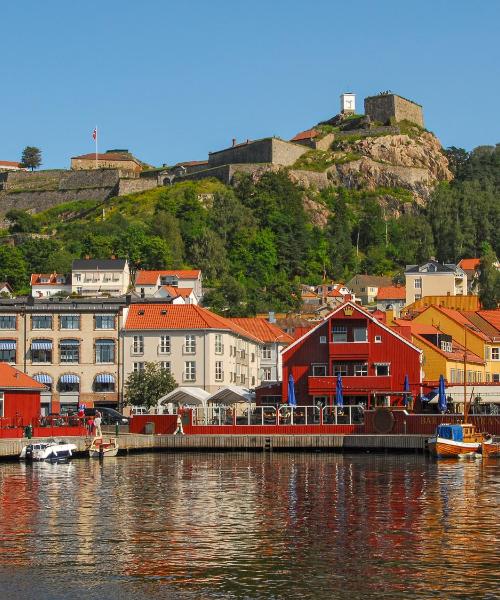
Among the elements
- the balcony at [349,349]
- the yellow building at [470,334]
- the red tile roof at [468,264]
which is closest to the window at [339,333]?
the balcony at [349,349]

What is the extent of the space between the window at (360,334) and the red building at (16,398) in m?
21.8

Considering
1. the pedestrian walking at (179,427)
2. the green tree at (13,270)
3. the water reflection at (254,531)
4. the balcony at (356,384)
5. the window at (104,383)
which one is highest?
the green tree at (13,270)

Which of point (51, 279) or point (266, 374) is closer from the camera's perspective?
point (266, 374)

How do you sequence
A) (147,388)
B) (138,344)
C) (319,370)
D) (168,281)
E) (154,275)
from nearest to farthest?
(319,370)
(147,388)
(138,344)
(154,275)
(168,281)

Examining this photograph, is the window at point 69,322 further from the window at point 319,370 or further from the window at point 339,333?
the window at point 339,333

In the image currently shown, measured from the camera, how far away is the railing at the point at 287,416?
81.2 meters

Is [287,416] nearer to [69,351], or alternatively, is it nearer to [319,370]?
[319,370]

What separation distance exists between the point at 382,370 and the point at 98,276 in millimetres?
75402

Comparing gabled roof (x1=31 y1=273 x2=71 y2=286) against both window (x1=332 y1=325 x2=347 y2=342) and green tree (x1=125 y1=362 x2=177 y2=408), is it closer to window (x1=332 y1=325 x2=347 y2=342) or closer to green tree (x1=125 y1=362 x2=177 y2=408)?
green tree (x1=125 y1=362 x2=177 y2=408)

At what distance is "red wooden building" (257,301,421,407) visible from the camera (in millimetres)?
84812

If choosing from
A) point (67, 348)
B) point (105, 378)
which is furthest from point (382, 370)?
point (67, 348)

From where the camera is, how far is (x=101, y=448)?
74750 mm

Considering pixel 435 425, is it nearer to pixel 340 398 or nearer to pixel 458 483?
pixel 340 398

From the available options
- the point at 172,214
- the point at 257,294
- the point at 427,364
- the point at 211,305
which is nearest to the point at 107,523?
the point at 427,364
